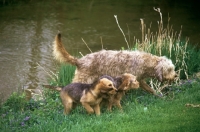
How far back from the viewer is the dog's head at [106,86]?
6488 millimetres

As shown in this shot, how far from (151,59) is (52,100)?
6.61 feet

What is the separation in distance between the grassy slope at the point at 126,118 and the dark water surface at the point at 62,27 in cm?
318

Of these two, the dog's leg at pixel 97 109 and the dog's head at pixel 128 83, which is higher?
the dog's head at pixel 128 83

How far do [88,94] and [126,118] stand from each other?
704 millimetres

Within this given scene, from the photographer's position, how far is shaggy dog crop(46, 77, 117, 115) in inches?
256

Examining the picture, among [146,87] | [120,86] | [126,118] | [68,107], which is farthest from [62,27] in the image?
[126,118]

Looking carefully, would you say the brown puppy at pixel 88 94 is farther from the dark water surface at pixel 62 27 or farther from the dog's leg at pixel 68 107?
the dark water surface at pixel 62 27

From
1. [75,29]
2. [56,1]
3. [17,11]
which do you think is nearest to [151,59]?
[75,29]

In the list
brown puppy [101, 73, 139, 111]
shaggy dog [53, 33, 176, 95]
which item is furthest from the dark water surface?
brown puppy [101, 73, 139, 111]

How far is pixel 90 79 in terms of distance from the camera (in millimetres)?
7914

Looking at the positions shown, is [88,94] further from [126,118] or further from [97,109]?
[126,118]

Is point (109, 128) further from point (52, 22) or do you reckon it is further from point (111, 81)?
point (52, 22)

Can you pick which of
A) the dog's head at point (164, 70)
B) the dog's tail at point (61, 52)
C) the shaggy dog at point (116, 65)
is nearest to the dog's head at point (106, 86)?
the shaggy dog at point (116, 65)

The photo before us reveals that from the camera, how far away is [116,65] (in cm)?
799
